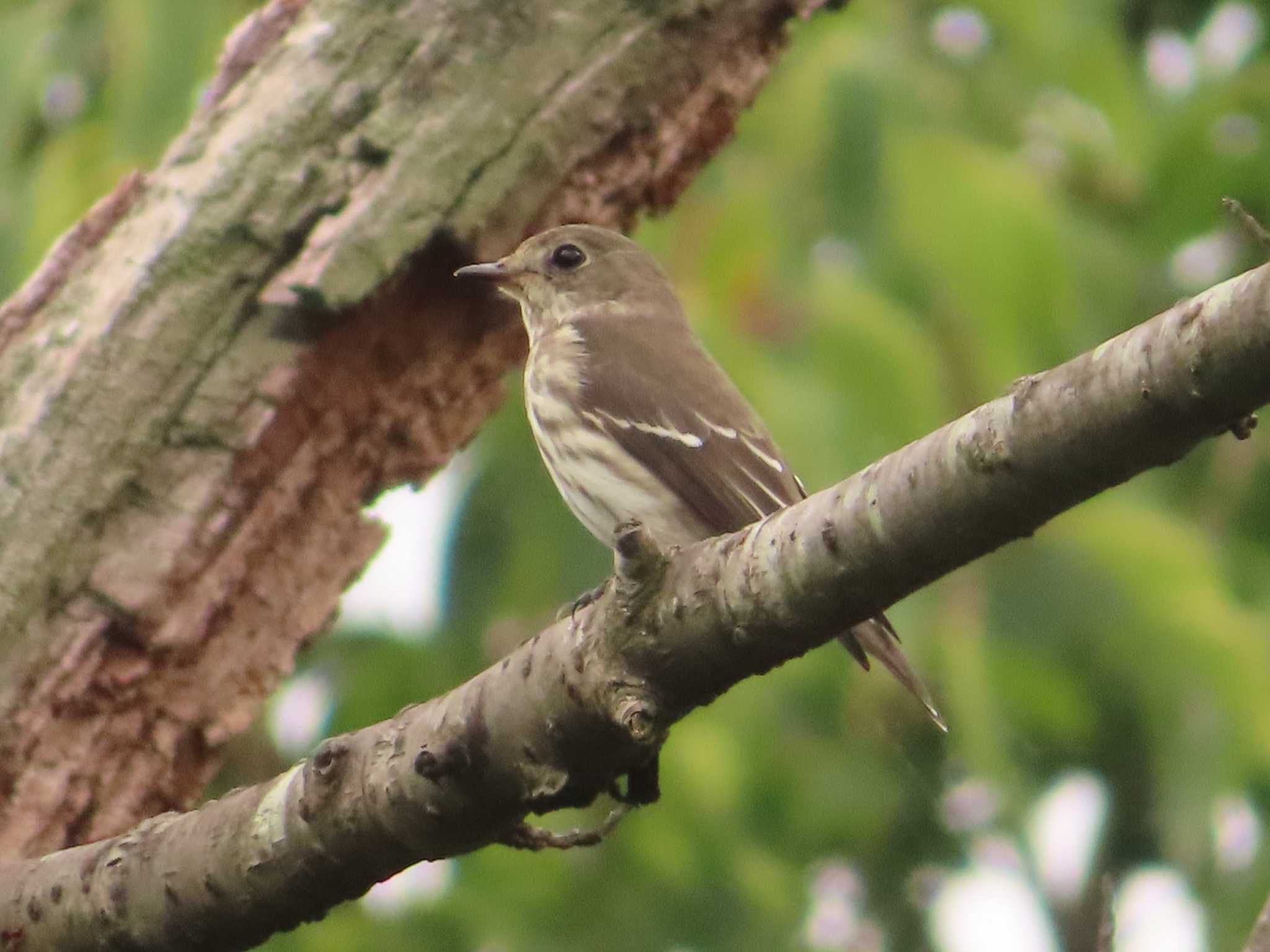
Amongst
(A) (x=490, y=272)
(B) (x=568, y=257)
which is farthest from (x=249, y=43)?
(B) (x=568, y=257)

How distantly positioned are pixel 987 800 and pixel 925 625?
2086mm

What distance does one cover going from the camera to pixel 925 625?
16.1 feet

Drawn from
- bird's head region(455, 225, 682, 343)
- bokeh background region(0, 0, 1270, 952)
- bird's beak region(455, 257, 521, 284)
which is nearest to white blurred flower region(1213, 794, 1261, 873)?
bokeh background region(0, 0, 1270, 952)

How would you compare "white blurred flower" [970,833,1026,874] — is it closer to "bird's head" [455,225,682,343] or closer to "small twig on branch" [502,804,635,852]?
"bird's head" [455,225,682,343]

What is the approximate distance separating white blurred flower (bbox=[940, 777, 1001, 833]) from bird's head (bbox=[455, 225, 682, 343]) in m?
2.19

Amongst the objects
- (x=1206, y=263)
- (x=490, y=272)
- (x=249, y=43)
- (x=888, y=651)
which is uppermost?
(x=249, y=43)

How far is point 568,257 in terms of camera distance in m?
4.91

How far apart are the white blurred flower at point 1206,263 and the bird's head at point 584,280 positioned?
2329mm

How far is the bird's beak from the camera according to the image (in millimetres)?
4160

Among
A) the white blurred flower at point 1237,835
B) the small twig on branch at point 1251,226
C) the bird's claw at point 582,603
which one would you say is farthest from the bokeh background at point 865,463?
the small twig on branch at point 1251,226

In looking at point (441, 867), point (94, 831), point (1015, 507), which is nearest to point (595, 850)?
point (441, 867)

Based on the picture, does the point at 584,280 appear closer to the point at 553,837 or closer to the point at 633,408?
the point at 633,408

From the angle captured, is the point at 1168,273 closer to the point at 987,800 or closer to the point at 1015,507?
the point at 987,800

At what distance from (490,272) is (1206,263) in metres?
3.75
